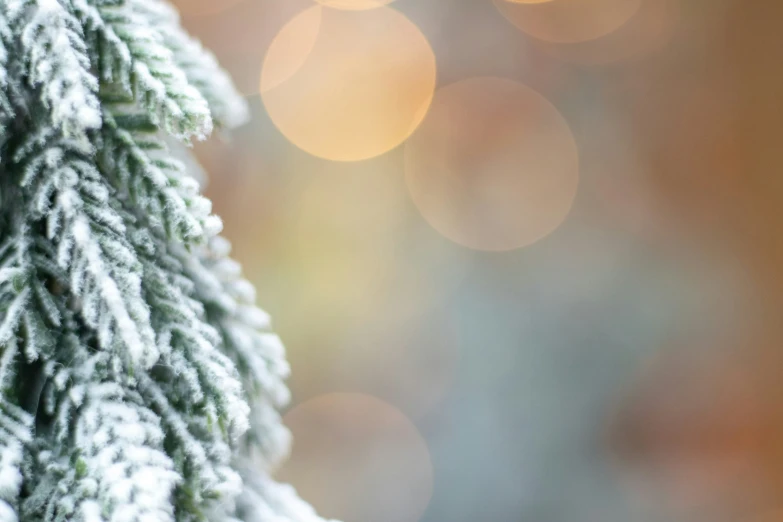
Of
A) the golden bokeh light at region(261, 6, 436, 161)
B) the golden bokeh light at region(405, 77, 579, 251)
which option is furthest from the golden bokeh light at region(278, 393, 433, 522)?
the golden bokeh light at region(261, 6, 436, 161)

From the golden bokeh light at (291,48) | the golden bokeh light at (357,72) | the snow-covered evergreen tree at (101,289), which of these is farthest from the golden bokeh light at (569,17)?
the snow-covered evergreen tree at (101,289)

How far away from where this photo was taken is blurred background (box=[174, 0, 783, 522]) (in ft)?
6.80

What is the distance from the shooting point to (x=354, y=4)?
7.24 ft

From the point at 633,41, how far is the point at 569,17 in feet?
0.81

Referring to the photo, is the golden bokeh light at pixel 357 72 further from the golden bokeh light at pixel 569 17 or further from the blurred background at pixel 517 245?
the golden bokeh light at pixel 569 17

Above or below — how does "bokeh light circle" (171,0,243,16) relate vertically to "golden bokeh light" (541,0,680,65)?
below

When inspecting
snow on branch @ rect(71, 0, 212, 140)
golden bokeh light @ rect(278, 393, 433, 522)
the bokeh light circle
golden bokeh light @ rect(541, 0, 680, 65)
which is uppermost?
golden bokeh light @ rect(541, 0, 680, 65)

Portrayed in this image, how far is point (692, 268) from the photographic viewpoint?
82.5 inches

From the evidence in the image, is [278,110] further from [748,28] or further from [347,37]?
[748,28]

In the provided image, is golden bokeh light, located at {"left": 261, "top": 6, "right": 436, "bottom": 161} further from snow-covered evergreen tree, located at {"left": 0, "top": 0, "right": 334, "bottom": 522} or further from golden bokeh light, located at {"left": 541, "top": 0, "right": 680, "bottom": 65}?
snow-covered evergreen tree, located at {"left": 0, "top": 0, "right": 334, "bottom": 522}

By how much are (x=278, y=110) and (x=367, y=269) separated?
0.70 metres

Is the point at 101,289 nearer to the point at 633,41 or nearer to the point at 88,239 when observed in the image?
the point at 88,239

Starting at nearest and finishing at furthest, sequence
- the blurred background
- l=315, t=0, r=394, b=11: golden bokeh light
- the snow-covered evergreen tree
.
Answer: the snow-covered evergreen tree < the blurred background < l=315, t=0, r=394, b=11: golden bokeh light

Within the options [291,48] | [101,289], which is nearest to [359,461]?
[291,48]
